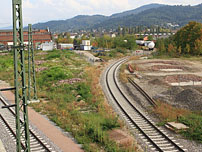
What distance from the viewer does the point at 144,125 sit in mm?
14992

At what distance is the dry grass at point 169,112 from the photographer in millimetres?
15844

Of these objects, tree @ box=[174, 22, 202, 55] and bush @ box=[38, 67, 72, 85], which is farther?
tree @ box=[174, 22, 202, 55]

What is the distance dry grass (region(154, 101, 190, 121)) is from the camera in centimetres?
1584

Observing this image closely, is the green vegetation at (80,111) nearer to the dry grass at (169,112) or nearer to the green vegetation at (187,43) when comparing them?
the dry grass at (169,112)

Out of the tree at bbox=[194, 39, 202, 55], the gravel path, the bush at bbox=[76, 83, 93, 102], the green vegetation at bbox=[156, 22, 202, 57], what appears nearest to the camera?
the gravel path

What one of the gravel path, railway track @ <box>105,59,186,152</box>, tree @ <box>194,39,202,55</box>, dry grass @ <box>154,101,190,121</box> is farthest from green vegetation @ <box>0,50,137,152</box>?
tree @ <box>194,39,202,55</box>

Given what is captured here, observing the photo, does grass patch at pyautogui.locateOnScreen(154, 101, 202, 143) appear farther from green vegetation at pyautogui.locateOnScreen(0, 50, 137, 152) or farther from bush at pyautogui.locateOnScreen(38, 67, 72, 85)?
bush at pyautogui.locateOnScreen(38, 67, 72, 85)

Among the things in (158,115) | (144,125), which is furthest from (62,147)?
(158,115)

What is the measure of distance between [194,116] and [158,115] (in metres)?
2.25

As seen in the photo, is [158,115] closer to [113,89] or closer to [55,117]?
[55,117]

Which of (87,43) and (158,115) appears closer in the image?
(158,115)

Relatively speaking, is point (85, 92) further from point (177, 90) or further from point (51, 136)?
point (51, 136)

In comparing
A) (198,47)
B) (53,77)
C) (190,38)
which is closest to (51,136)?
(53,77)

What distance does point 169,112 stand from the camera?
53.9 ft
